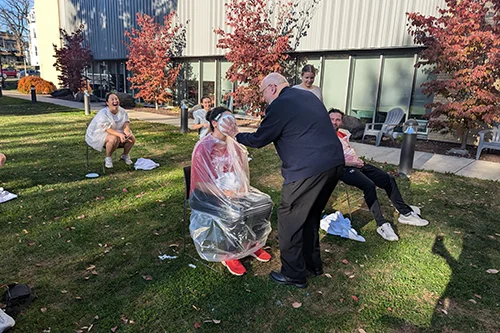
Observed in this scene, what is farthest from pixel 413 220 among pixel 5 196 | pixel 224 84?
pixel 224 84

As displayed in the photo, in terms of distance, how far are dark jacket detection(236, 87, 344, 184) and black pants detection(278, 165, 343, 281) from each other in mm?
72

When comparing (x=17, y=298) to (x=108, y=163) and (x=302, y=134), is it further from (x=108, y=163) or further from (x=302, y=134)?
(x=108, y=163)

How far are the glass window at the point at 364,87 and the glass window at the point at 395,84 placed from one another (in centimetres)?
22

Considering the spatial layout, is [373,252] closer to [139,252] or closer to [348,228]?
[348,228]

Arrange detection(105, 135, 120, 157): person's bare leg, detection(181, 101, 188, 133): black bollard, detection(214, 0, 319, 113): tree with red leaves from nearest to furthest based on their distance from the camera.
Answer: detection(105, 135, 120, 157): person's bare leg → detection(181, 101, 188, 133): black bollard → detection(214, 0, 319, 113): tree with red leaves

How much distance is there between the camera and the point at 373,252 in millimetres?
3402

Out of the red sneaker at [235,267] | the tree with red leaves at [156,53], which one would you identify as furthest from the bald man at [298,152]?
the tree with red leaves at [156,53]

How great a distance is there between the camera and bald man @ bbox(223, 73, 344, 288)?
248 cm

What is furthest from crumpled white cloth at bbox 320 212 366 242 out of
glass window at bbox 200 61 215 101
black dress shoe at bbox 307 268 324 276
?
glass window at bbox 200 61 215 101

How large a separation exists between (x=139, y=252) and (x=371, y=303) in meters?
2.09

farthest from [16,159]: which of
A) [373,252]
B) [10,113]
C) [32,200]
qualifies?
[10,113]

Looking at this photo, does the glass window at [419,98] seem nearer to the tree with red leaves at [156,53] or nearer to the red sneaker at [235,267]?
the red sneaker at [235,267]

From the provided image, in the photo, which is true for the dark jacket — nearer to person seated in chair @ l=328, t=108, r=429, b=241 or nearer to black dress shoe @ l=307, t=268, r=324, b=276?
black dress shoe @ l=307, t=268, r=324, b=276

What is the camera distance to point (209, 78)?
14547mm
